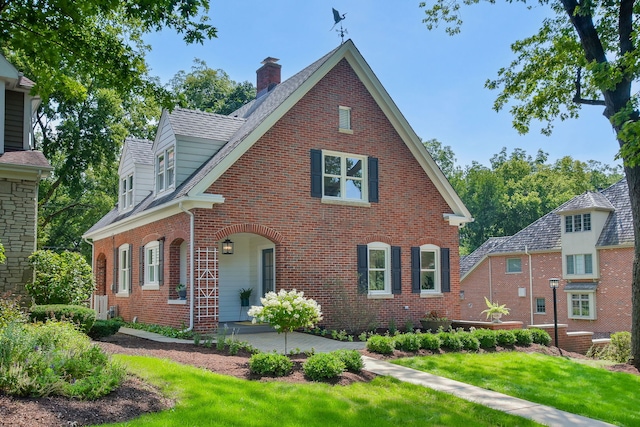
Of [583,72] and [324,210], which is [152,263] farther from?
[583,72]

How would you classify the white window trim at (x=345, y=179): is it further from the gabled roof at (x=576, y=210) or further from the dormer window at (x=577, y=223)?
the dormer window at (x=577, y=223)

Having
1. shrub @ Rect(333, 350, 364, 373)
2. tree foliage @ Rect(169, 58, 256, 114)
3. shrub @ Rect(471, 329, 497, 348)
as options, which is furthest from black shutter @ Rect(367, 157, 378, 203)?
tree foliage @ Rect(169, 58, 256, 114)

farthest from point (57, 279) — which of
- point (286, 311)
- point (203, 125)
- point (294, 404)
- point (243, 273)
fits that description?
point (294, 404)

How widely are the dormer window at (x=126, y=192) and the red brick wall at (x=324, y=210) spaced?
2.32m

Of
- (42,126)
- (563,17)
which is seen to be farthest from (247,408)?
(42,126)

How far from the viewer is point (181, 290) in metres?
16.5

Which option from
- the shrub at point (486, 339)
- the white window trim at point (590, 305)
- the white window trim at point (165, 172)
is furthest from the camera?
the white window trim at point (590, 305)

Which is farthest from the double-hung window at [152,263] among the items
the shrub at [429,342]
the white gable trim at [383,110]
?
the shrub at [429,342]

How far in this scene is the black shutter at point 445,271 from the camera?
64.7 ft

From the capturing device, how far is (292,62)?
2380 centimetres

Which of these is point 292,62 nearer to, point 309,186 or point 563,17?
point 309,186

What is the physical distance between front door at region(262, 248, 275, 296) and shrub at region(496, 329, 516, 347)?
7.01 meters

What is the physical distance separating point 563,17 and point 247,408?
15018 millimetres

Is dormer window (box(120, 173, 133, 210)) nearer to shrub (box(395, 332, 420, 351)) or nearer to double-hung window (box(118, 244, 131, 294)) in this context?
double-hung window (box(118, 244, 131, 294))
